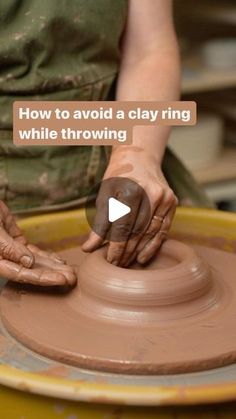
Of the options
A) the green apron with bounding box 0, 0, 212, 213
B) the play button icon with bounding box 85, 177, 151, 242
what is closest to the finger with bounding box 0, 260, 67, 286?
the play button icon with bounding box 85, 177, 151, 242

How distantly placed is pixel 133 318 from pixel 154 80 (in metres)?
0.54

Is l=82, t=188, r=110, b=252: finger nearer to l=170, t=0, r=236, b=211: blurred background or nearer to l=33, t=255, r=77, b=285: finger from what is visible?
l=33, t=255, r=77, b=285: finger

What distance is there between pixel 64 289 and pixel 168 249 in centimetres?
17

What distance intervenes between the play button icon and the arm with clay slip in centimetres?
2

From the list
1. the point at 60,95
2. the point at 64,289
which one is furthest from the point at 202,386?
the point at 60,95

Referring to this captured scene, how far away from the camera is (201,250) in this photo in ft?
4.24

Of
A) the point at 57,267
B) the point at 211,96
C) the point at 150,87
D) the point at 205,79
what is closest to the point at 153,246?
the point at 57,267

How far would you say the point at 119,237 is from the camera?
44.0 inches

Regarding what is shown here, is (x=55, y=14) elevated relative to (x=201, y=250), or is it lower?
elevated

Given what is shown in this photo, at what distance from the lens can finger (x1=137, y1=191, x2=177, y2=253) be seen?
117 cm

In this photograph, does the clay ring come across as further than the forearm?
No

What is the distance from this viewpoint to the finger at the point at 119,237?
1.11 metres

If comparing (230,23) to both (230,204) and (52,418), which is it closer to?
(230,204)

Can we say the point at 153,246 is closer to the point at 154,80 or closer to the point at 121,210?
the point at 121,210
